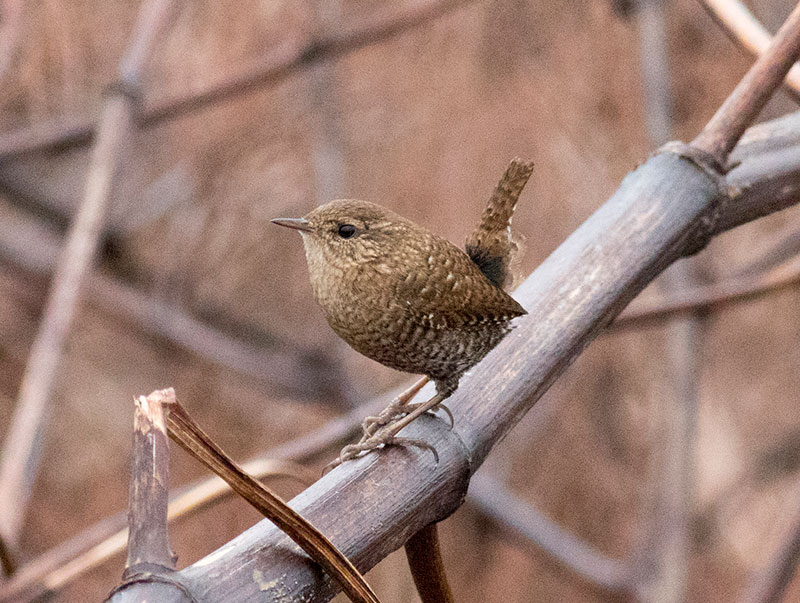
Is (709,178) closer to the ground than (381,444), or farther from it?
farther from it

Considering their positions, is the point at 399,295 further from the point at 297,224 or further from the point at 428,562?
the point at 428,562

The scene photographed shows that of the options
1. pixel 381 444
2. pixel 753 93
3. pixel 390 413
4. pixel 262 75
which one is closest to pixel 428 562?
pixel 381 444

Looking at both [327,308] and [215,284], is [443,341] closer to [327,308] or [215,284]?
[327,308]

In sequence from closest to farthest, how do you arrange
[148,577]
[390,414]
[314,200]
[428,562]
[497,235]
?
[148,577] → [428,562] → [390,414] → [497,235] → [314,200]

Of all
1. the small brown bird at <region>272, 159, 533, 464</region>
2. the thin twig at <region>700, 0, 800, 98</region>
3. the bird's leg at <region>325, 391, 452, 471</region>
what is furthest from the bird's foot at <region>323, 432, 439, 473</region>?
the thin twig at <region>700, 0, 800, 98</region>

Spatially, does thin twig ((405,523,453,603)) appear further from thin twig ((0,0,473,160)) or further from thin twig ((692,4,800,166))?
thin twig ((0,0,473,160))

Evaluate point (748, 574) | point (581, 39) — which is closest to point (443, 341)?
point (581, 39)

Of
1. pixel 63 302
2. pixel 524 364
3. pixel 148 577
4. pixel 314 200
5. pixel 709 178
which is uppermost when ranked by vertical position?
pixel 314 200
